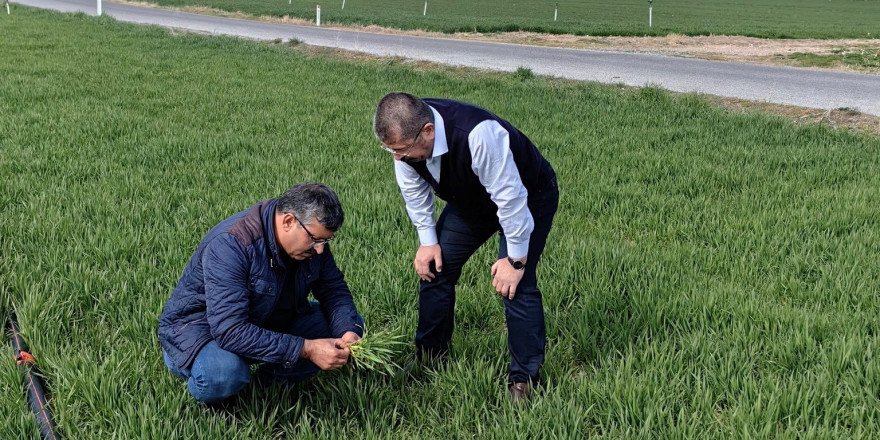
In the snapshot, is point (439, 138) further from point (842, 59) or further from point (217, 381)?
point (842, 59)

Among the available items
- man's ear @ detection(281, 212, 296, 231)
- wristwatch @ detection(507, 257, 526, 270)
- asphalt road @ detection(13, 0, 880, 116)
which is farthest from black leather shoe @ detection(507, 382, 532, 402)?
asphalt road @ detection(13, 0, 880, 116)

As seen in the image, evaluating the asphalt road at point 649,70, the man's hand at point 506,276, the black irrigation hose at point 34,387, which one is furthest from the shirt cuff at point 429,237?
the asphalt road at point 649,70

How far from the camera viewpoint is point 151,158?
21.1 ft

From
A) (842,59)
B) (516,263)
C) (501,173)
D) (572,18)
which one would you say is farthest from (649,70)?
(572,18)

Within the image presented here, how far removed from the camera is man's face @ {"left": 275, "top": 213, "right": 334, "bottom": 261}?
Result: 8.05ft

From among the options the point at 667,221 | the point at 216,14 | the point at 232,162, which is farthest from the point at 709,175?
the point at 216,14

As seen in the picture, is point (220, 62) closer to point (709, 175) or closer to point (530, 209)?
point (709, 175)

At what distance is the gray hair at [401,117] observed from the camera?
95.4 inches

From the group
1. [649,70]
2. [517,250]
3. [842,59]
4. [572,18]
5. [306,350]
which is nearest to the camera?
[306,350]

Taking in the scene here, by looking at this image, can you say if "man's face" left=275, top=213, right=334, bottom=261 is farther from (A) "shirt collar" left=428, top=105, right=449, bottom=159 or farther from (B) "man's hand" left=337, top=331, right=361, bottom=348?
(A) "shirt collar" left=428, top=105, right=449, bottom=159

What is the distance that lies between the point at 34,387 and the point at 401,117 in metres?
1.91

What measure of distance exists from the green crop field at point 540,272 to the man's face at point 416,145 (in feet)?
3.22

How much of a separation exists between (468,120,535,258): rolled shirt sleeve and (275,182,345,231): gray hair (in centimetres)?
54

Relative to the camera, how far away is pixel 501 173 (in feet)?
8.41
